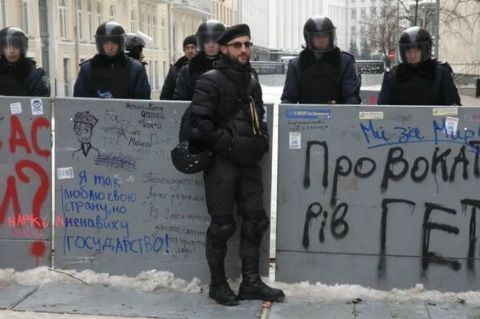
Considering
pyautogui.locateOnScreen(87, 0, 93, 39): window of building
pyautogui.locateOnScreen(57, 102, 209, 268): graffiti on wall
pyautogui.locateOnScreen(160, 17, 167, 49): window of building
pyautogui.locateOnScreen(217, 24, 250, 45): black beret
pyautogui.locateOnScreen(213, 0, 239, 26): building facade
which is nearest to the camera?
pyautogui.locateOnScreen(217, 24, 250, 45): black beret

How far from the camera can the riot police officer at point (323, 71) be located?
224 inches

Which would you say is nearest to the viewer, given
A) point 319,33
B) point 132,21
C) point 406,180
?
point 406,180

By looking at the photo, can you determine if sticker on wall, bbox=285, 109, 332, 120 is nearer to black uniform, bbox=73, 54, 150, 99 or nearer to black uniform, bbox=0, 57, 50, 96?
black uniform, bbox=73, 54, 150, 99

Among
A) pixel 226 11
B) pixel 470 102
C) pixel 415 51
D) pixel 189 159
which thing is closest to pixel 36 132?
pixel 189 159

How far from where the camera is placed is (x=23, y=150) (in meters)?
5.43

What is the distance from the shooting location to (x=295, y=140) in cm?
515

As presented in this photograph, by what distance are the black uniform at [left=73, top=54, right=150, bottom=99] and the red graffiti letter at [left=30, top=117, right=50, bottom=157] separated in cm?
62

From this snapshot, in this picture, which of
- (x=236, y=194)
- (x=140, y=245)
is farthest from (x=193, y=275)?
(x=236, y=194)

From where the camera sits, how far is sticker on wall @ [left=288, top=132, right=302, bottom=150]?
16.9ft

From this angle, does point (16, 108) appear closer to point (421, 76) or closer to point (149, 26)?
point (421, 76)

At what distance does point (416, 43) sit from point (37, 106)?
3.04 m

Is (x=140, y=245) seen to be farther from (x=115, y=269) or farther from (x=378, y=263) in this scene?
(x=378, y=263)

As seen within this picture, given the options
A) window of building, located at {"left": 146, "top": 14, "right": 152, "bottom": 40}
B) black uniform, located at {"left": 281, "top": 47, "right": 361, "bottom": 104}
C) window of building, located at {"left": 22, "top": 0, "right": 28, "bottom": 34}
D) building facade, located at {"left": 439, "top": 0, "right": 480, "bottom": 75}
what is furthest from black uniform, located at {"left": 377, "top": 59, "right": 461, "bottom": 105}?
building facade, located at {"left": 439, "top": 0, "right": 480, "bottom": 75}

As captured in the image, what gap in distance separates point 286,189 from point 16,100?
225 centimetres
